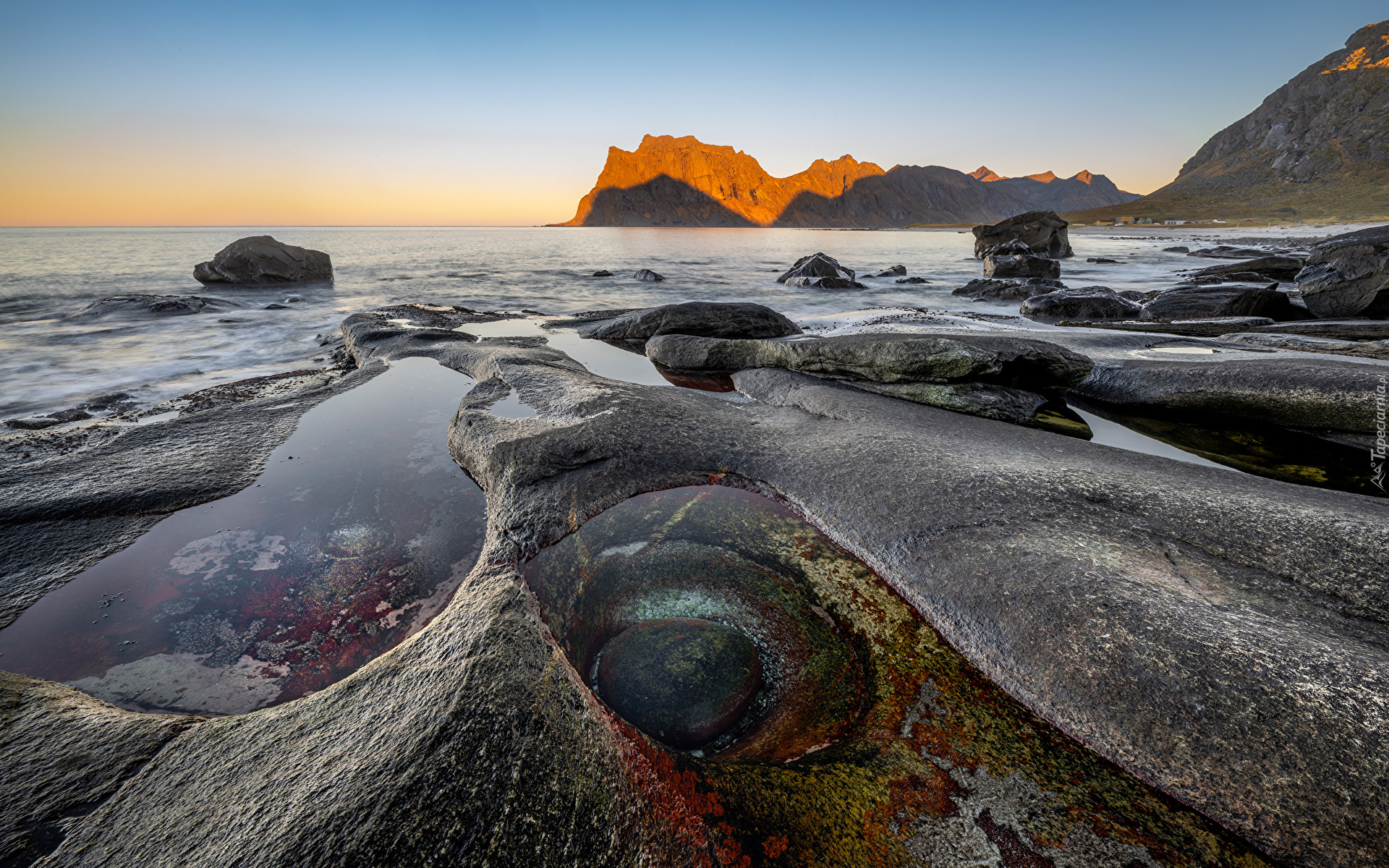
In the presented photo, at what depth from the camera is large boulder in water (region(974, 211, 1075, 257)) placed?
30750 mm

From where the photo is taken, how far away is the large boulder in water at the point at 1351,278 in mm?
9336

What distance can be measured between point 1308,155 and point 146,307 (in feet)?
507

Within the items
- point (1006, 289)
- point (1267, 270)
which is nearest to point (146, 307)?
point (1006, 289)

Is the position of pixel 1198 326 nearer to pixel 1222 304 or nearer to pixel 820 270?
pixel 1222 304

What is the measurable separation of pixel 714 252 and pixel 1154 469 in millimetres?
45526

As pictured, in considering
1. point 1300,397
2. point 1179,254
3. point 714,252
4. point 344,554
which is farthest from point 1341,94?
point 344,554

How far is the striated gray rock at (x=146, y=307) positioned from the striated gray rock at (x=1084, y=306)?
23.0m

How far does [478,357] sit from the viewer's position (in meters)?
7.69

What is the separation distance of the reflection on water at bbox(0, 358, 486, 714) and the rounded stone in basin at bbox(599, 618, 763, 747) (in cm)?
127

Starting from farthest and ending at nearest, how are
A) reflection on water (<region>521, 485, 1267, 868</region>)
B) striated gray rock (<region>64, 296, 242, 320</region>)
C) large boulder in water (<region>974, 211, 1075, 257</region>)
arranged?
large boulder in water (<region>974, 211, 1075, 257</region>) → striated gray rock (<region>64, 296, 242, 320</region>) → reflection on water (<region>521, 485, 1267, 868</region>)

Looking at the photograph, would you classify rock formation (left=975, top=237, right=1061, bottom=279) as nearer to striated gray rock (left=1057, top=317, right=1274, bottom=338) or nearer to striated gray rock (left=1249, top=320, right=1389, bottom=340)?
striated gray rock (left=1057, top=317, right=1274, bottom=338)

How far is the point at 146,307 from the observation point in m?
15.4

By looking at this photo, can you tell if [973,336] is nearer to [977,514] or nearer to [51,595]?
[977,514]

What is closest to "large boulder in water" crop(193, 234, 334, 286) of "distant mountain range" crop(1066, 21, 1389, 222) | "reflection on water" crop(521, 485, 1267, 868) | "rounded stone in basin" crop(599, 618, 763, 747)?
"reflection on water" crop(521, 485, 1267, 868)
